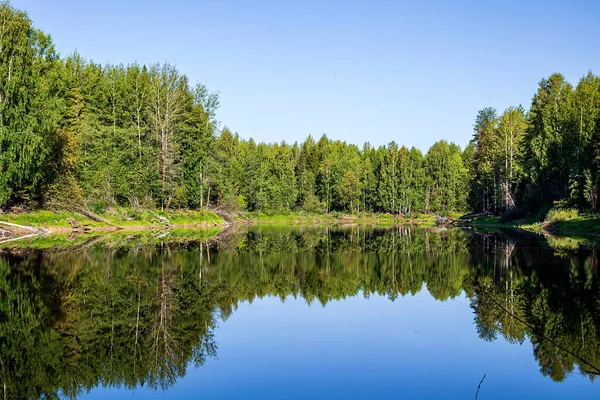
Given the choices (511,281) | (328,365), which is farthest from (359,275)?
(328,365)

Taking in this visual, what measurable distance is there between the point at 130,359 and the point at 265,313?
229 inches

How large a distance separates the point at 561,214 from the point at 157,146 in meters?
47.9

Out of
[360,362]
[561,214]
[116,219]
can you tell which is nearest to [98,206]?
[116,219]

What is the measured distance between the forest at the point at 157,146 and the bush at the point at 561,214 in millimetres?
966

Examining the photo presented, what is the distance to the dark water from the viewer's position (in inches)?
388

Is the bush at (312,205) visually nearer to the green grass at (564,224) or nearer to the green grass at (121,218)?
the green grass at (121,218)

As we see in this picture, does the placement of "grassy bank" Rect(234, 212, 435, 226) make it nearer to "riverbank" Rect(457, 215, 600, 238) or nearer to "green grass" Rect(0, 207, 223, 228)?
"green grass" Rect(0, 207, 223, 228)

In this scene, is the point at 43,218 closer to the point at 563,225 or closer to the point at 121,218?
the point at 121,218

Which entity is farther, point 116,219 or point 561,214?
point 116,219

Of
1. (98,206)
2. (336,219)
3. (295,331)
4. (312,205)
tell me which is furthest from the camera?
(312,205)

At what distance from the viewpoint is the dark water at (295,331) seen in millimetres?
9867

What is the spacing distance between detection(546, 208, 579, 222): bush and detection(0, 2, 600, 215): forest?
0.97m

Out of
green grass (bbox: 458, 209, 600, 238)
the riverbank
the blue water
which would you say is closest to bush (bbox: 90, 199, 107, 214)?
the blue water

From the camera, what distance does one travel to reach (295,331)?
14.1 meters
